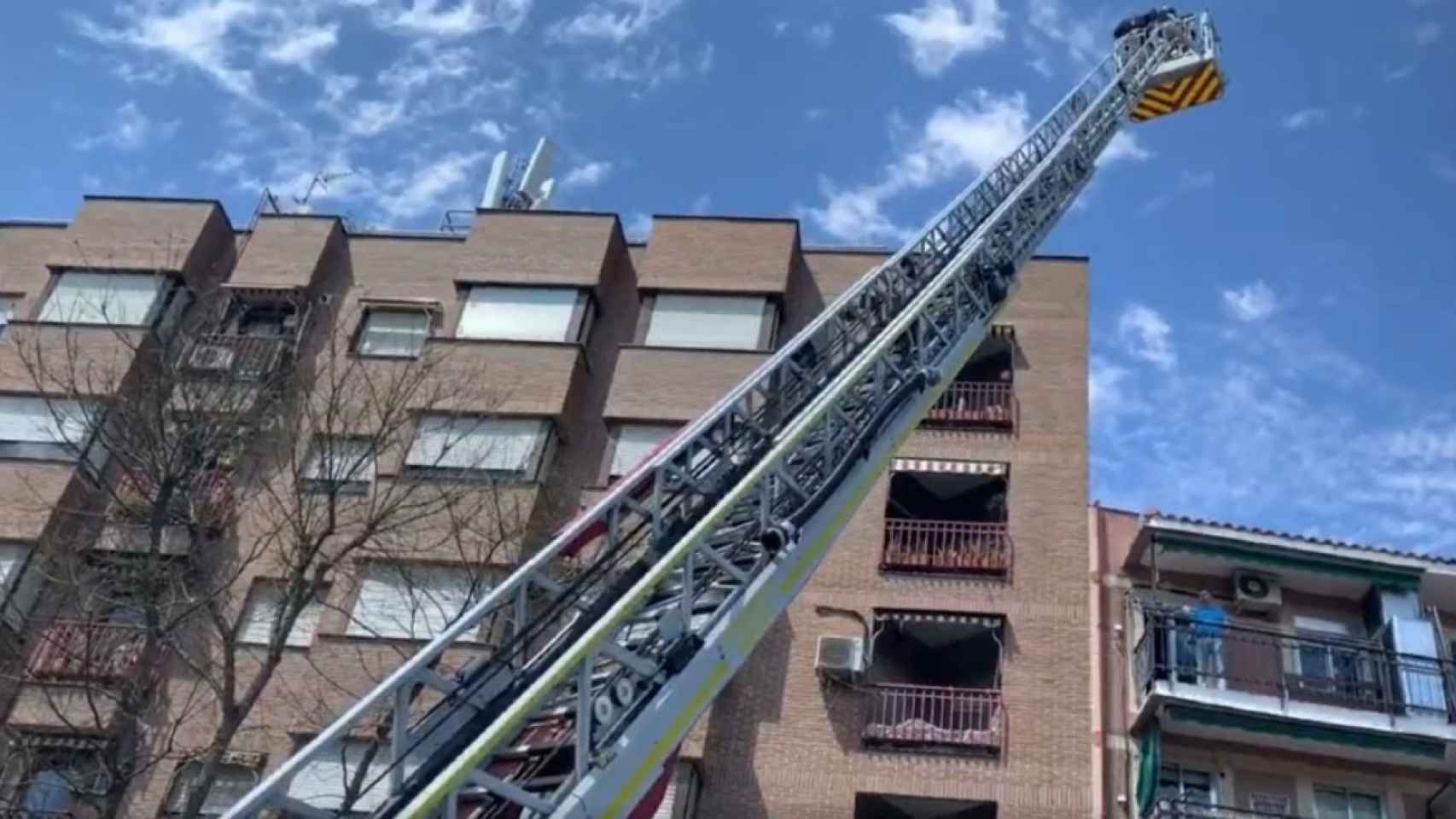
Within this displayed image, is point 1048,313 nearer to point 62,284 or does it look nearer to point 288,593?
point 288,593

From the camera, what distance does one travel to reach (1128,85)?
18172mm

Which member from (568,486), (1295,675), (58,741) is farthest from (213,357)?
(1295,675)

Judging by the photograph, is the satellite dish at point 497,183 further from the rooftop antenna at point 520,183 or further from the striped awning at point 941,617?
the striped awning at point 941,617

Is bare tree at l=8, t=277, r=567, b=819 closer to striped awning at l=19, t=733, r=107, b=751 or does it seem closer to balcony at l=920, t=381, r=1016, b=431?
striped awning at l=19, t=733, r=107, b=751

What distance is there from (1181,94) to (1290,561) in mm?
6714

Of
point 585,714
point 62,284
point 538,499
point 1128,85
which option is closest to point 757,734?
point 538,499

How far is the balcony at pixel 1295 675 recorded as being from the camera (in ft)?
58.4

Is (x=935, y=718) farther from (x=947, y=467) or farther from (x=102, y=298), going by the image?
(x=102, y=298)

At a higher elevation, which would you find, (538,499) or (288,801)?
(538,499)

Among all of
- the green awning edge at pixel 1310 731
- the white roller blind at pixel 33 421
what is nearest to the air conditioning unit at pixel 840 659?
the green awning edge at pixel 1310 731

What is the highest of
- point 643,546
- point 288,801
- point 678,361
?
point 678,361

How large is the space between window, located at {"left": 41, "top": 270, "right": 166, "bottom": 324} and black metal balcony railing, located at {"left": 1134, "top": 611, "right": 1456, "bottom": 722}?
1739 cm

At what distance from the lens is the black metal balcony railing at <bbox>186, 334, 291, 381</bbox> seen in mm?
21078

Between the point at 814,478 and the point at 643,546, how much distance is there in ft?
4.94
